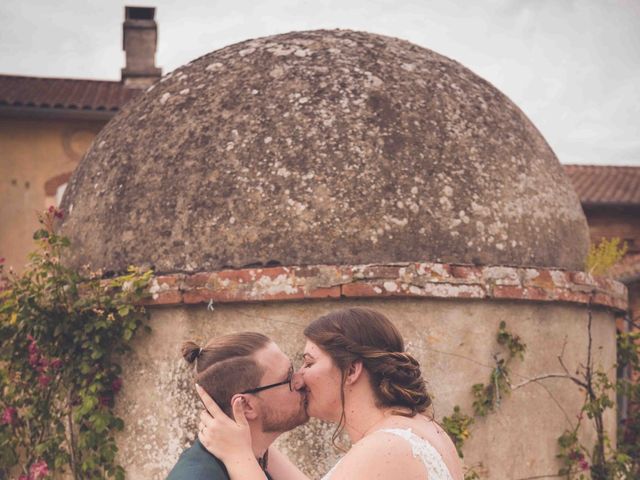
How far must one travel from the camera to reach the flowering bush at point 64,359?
4.27 metres

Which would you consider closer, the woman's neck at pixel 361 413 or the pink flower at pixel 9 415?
the woman's neck at pixel 361 413

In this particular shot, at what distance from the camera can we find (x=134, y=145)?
478cm

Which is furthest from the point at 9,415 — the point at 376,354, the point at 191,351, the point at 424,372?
the point at 376,354

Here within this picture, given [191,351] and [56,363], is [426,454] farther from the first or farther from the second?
[56,363]

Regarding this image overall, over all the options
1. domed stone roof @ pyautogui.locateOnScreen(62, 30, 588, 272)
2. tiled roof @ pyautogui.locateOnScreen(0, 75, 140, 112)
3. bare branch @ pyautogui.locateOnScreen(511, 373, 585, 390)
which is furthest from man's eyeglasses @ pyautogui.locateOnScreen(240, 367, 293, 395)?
tiled roof @ pyautogui.locateOnScreen(0, 75, 140, 112)

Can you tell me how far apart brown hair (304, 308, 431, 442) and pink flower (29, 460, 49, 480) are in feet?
7.74

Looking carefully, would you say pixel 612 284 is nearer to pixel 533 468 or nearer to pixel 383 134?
pixel 533 468

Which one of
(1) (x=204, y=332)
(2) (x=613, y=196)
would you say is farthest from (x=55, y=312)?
(2) (x=613, y=196)

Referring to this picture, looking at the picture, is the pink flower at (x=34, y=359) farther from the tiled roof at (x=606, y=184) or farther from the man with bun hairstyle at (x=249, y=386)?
the tiled roof at (x=606, y=184)

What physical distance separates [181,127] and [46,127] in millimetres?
12729

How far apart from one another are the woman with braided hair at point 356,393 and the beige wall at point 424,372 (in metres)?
1.36

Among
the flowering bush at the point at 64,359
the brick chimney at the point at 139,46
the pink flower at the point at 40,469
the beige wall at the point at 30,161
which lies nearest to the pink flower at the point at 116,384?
the flowering bush at the point at 64,359

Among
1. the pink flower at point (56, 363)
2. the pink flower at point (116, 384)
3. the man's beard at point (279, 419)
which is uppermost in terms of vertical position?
the pink flower at point (56, 363)

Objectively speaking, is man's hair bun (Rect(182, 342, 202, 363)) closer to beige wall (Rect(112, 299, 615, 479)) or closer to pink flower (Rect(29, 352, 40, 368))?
beige wall (Rect(112, 299, 615, 479))
